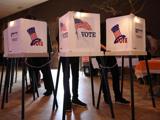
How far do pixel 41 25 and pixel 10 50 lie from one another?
1.42 ft

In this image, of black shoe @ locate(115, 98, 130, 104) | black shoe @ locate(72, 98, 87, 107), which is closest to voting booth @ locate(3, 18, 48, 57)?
black shoe @ locate(72, 98, 87, 107)

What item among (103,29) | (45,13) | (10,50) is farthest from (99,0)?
(10,50)

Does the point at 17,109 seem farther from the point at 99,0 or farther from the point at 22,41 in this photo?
the point at 99,0

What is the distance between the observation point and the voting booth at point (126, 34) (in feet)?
8.10

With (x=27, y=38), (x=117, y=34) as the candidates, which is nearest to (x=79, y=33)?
(x=117, y=34)

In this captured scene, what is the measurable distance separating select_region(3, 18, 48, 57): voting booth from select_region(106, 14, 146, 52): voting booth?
72 cm

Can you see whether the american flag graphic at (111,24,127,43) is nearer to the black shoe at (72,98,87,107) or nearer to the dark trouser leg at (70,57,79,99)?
the dark trouser leg at (70,57,79,99)

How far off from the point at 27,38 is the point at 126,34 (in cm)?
99

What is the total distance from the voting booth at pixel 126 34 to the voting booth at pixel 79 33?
20cm

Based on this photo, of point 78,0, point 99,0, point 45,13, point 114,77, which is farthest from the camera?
point 45,13

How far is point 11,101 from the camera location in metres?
3.54

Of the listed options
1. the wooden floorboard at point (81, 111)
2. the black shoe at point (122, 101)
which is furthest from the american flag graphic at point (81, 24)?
the black shoe at point (122, 101)

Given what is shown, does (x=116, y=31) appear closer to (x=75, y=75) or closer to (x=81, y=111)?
(x=75, y=75)

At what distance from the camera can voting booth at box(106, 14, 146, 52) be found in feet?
8.10
